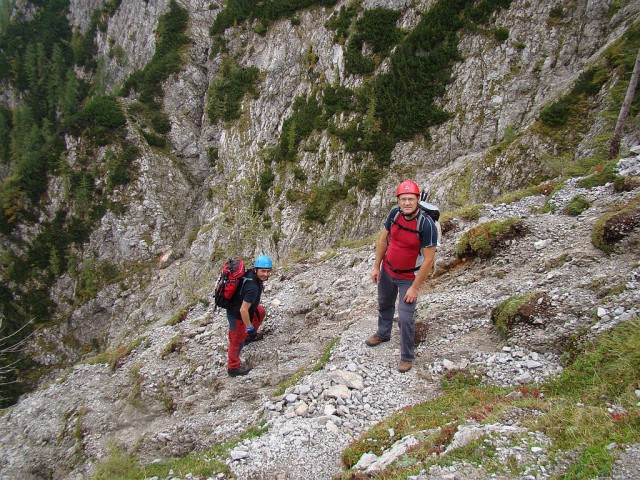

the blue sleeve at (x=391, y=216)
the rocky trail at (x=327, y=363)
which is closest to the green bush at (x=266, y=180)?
the rocky trail at (x=327, y=363)

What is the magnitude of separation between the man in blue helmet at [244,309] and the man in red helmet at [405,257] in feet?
6.88

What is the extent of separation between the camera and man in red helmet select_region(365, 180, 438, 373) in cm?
513

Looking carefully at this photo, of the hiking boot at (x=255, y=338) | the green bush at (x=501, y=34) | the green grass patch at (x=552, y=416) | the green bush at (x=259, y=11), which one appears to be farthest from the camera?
the green bush at (x=259, y=11)

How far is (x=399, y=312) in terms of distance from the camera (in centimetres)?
577

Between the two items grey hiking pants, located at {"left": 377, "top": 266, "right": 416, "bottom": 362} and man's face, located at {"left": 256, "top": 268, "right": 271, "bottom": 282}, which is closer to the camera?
grey hiking pants, located at {"left": 377, "top": 266, "right": 416, "bottom": 362}

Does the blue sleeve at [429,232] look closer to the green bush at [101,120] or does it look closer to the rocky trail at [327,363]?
the rocky trail at [327,363]

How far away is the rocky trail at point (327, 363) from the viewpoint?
5031 mm

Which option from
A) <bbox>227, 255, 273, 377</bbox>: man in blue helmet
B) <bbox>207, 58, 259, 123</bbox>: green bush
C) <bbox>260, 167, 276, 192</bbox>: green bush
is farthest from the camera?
<bbox>207, 58, 259, 123</bbox>: green bush

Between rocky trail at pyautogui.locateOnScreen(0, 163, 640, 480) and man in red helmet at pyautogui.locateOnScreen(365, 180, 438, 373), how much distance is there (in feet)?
2.40

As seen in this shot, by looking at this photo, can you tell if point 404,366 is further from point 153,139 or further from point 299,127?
point 153,139

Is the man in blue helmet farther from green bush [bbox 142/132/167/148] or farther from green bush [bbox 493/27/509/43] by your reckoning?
green bush [bbox 142/132/167/148]

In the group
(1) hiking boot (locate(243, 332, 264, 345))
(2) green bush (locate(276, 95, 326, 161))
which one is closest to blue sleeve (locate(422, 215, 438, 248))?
(1) hiking boot (locate(243, 332, 264, 345))

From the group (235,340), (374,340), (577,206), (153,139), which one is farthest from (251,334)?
(153,139)

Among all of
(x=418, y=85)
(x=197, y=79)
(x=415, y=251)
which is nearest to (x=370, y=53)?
(x=418, y=85)
